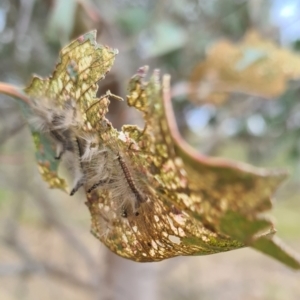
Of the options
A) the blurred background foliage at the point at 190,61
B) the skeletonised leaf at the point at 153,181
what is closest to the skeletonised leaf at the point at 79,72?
the skeletonised leaf at the point at 153,181

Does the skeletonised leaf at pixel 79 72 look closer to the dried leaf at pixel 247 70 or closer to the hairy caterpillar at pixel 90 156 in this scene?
the hairy caterpillar at pixel 90 156

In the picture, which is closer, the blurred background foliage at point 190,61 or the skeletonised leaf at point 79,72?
the skeletonised leaf at point 79,72

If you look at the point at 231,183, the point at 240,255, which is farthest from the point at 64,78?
the point at 240,255

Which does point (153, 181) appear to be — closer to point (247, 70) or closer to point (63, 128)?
point (63, 128)

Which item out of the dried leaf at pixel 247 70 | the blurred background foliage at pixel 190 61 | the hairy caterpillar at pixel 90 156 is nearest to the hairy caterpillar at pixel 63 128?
the hairy caterpillar at pixel 90 156

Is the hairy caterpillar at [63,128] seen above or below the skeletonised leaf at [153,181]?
above

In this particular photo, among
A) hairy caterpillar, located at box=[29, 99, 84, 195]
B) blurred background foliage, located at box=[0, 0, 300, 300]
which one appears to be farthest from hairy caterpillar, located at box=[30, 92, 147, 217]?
blurred background foliage, located at box=[0, 0, 300, 300]

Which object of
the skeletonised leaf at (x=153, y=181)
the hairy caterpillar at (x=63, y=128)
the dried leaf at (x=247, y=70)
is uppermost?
the dried leaf at (x=247, y=70)
